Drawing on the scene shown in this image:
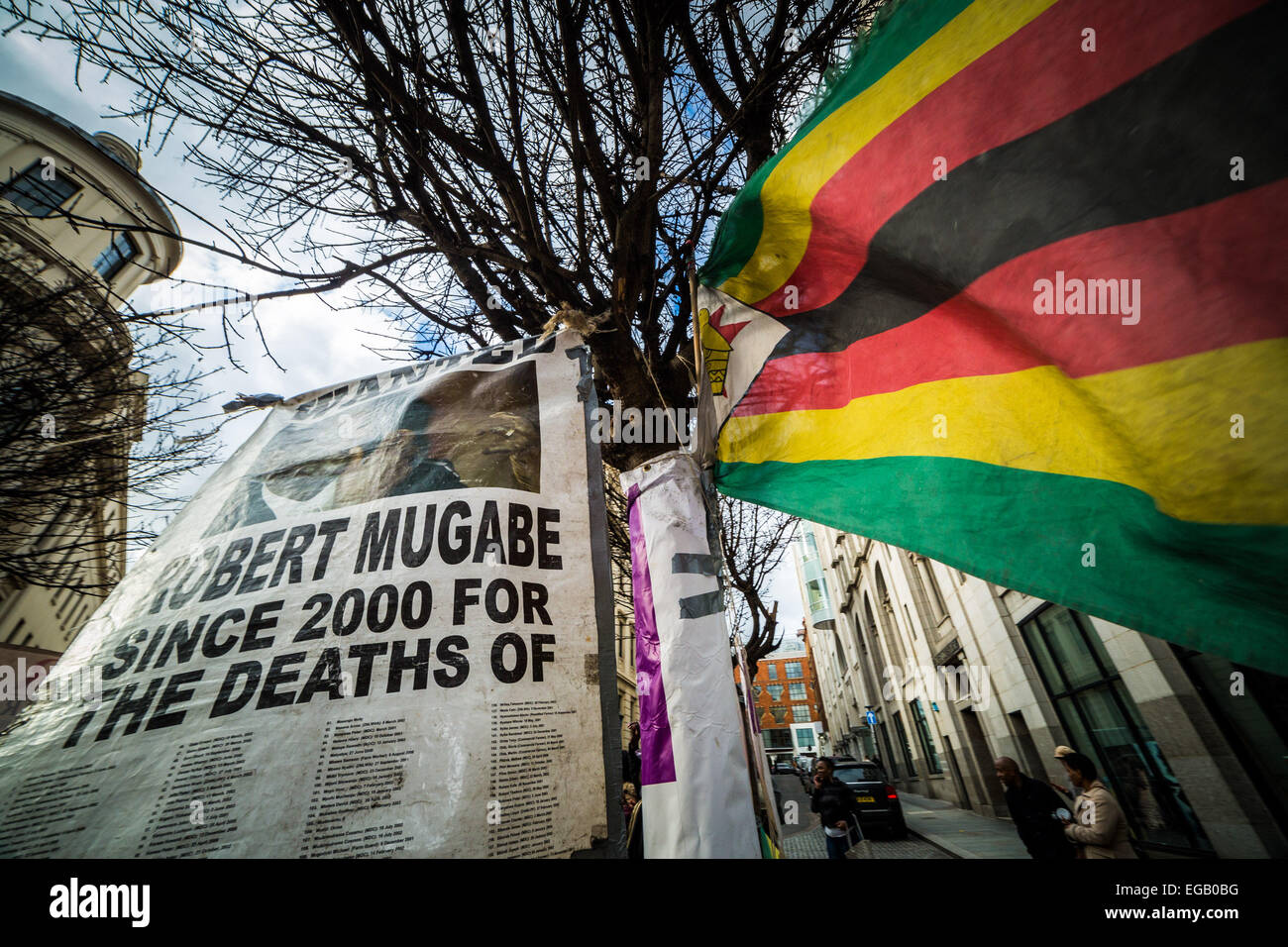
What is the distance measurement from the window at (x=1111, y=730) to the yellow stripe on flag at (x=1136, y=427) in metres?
4.76

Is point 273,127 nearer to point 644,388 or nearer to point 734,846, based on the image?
point 644,388

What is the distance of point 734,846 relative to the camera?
1555 mm

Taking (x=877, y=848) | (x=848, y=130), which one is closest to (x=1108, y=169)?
(x=848, y=130)

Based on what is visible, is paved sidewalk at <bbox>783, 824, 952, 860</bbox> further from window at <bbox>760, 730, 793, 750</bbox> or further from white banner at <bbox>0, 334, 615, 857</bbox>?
window at <bbox>760, 730, 793, 750</bbox>

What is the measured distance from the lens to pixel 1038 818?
15.0 ft

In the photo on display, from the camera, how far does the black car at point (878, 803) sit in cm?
969

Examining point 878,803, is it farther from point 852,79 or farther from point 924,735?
point 852,79

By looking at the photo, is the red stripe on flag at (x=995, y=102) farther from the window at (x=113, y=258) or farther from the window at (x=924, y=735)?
the window at (x=113, y=258)

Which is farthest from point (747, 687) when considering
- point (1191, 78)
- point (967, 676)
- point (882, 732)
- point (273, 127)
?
point (882, 732)

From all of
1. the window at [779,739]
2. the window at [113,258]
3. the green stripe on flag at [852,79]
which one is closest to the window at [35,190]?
the window at [113,258]

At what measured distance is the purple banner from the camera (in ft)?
5.72

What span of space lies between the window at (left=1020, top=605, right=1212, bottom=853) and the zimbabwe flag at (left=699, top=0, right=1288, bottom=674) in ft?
15.6

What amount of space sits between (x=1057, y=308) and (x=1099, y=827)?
490cm
